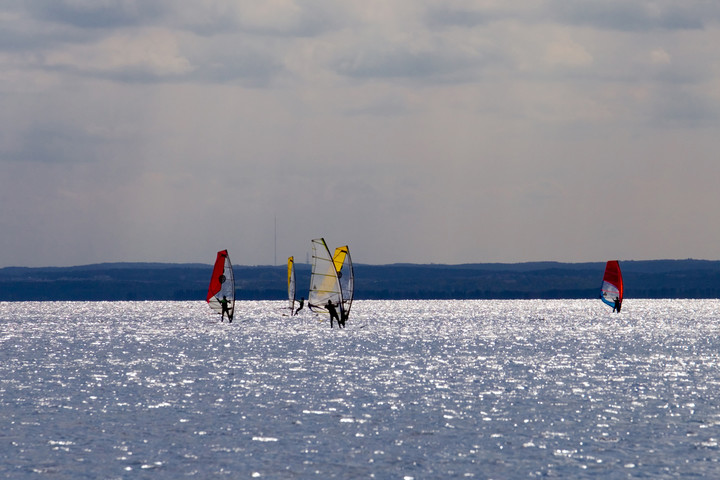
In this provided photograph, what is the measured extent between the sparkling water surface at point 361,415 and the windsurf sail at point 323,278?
15936mm

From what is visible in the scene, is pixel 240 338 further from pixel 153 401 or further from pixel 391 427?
pixel 391 427

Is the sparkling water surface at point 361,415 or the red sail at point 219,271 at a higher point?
the red sail at point 219,271

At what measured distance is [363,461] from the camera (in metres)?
33.3

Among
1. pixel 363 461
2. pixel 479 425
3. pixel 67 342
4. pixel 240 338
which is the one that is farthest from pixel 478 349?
Result: pixel 363 461

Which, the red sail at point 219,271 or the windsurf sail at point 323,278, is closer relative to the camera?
the windsurf sail at point 323,278

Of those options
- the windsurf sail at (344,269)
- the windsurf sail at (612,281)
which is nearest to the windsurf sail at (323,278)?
the windsurf sail at (344,269)

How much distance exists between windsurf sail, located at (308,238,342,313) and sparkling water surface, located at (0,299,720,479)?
1594cm

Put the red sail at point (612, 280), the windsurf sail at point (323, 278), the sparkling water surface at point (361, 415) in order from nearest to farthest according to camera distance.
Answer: the sparkling water surface at point (361, 415) → the windsurf sail at point (323, 278) → the red sail at point (612, 280)

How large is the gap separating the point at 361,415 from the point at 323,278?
57643mm

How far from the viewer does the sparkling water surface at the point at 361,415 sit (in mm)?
32781

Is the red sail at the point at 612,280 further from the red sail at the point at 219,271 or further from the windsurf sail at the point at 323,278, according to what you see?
the red sail at the point at 219,271

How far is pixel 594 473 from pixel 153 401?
82.3 feet

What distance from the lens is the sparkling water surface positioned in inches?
1291

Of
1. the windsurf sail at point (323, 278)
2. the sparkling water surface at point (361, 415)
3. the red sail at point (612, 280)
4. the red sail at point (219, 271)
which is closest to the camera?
the sparkling water surface at point (361, 415)
